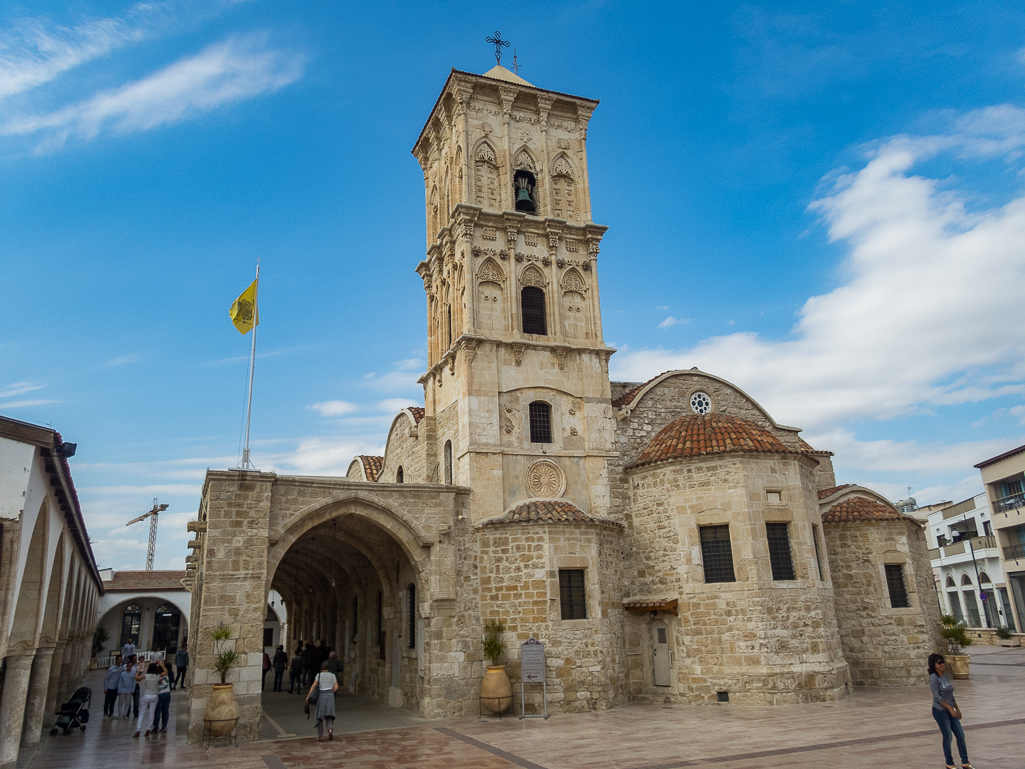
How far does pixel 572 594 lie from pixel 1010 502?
3177 cm

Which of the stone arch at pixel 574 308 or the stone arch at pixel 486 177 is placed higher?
the stone arch at pixel 486 177

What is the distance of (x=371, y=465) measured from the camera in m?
27.3

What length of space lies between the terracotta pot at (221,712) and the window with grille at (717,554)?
35.5ft

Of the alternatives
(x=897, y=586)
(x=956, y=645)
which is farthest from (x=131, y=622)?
(x=956, y=645)

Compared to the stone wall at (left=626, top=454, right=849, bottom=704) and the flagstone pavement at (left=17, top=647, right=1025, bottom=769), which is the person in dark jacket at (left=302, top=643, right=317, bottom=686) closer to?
the flagstone pavement at (left=17, top=647, right=1025, bottom=769)

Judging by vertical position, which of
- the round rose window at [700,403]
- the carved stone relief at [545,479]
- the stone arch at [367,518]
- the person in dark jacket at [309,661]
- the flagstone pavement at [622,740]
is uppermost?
the round rose window at [700,403]

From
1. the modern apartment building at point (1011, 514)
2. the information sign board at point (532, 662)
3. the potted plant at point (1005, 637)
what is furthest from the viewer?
the modern apartment building at point (1011, 514)

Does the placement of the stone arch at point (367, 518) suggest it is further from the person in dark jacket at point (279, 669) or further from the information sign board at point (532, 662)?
the person in dark jacket at point (279, 669)

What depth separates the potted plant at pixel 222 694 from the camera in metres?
13.6

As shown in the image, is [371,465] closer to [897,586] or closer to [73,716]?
[73,716]

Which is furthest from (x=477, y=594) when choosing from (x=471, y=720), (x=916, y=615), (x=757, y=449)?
(x=916, y=615)

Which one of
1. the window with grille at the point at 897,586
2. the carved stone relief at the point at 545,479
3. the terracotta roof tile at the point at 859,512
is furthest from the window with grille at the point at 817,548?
the carved stone relief at the point at 545,479

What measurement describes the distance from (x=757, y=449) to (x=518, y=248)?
8928mm

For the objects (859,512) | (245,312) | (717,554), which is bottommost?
(717,554)
